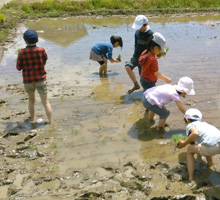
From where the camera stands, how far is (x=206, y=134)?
11.4ft

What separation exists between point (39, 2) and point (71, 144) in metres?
18.1

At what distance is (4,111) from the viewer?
5.77 metres

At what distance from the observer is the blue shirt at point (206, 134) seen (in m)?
3.43

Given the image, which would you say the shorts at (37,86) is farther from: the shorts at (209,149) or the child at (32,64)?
the shorts at (209,149)

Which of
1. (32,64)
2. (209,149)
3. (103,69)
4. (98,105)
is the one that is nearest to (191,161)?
(209,149)

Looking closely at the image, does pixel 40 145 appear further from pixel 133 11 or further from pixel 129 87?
pixel 133 11

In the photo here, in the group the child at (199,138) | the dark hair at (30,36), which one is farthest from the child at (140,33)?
the child at (199,138)

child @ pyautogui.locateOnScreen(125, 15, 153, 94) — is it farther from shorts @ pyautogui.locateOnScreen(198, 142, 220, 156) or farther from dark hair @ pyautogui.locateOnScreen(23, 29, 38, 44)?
shorts @ pyautogui.locateOnScreen(198, 142, 220, 156)

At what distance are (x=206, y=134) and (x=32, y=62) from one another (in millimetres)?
2893

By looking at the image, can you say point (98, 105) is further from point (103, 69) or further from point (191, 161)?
point (191, 161)

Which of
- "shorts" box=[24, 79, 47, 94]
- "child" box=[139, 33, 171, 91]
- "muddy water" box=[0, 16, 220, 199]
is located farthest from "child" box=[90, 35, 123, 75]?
"shorts" box=[24, 79, 47, 94]

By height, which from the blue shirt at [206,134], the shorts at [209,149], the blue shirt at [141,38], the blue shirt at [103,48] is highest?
the blue shirt at [141,38]

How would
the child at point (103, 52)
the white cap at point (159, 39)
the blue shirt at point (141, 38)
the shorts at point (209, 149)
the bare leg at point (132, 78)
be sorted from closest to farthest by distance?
the shorts at point (209, 149) < the white cap at point (159, 39) < the blue shirt at point (141, 38) < the bare leg at point (132, 78) < the child at point (103, 52)

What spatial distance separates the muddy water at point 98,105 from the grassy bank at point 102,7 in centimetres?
758
